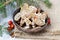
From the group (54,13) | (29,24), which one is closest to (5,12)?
(29,24)

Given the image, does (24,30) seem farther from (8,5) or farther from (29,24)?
(8,5)

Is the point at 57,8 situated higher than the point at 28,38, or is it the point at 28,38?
the point at 57,8

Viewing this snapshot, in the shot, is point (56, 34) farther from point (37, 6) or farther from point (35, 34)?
point (37, 6)

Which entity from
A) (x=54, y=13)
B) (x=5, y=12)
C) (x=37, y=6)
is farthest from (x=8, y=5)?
(x=54, y=13)

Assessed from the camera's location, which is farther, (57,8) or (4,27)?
(57,8)

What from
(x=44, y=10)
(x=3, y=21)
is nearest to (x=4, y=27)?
(x=3, y=21)

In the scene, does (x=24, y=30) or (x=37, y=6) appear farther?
(x=37, y=6)

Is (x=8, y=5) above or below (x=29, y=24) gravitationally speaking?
above

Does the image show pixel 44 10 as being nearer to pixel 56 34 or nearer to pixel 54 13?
pixel 54 13
